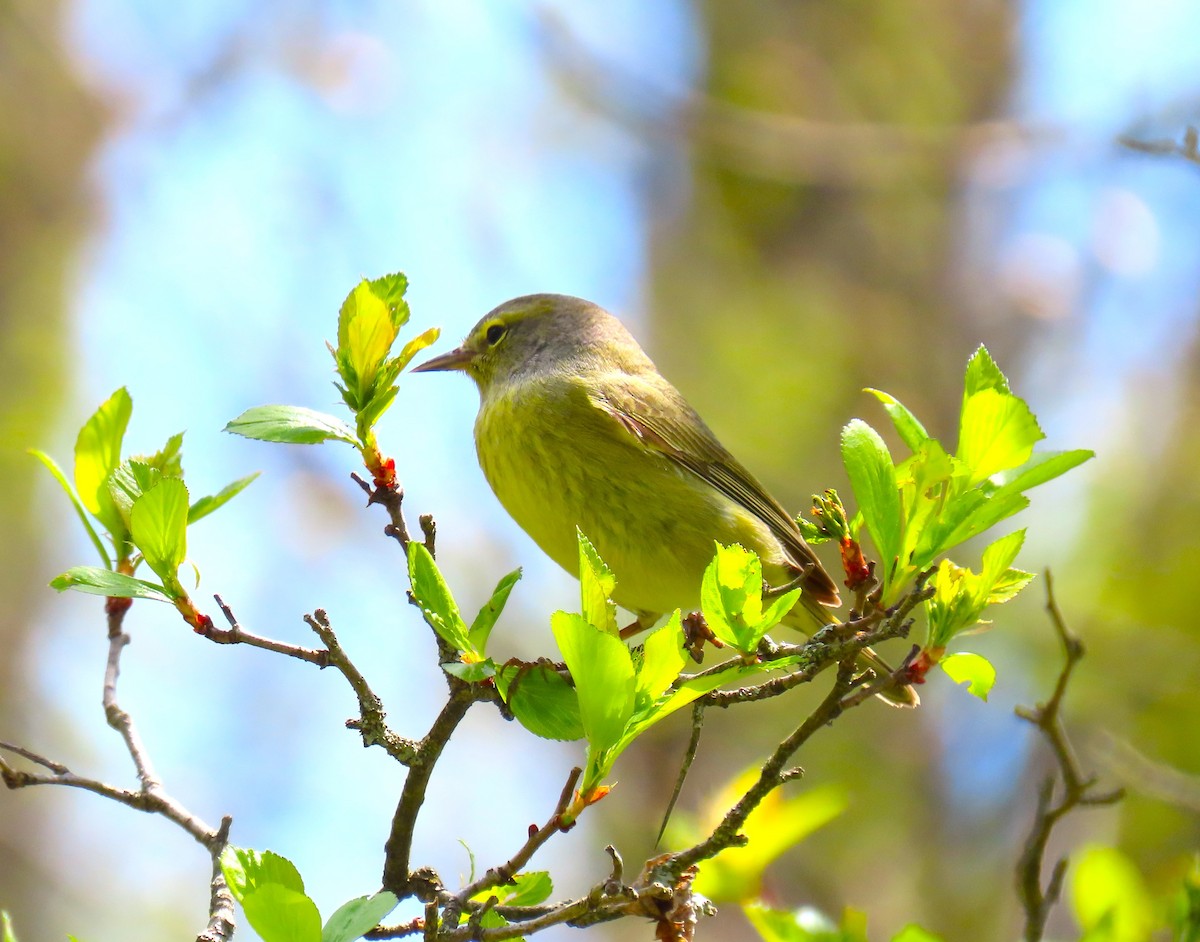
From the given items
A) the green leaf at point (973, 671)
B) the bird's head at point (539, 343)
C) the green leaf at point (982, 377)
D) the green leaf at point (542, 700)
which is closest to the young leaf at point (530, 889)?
the green leaf at point (542, 700)

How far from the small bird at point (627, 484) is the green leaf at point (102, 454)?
153 centimetres

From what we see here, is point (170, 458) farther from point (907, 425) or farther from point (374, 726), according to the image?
point (907, 425)

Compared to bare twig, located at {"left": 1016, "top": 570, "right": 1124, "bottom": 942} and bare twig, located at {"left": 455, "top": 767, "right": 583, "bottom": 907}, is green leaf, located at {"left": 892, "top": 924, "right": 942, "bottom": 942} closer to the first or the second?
bare twig, located at {"left": 1016, "top": 570, "right": 1124, "bottom": 942}

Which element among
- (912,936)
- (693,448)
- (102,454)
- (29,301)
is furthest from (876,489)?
(29,301)

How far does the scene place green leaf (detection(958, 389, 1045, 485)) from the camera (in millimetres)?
1783

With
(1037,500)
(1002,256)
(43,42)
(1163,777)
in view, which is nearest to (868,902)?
(1037,500)

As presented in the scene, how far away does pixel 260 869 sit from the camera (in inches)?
66.8

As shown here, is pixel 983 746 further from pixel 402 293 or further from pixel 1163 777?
pixel 402 293

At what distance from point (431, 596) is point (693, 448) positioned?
2479mm

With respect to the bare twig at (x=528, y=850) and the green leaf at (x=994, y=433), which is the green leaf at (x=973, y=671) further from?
the bare twig at (x=528, y=850)

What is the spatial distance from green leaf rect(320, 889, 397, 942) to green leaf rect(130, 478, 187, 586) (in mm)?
656

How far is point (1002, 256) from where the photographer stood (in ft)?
26.9

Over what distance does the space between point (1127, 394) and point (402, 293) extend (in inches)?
277

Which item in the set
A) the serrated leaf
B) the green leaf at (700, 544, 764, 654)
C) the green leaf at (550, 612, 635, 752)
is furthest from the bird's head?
the green leaf at (550, 612, 635, 752)
